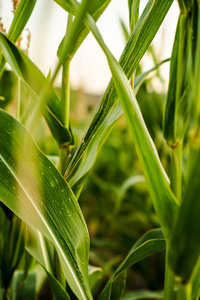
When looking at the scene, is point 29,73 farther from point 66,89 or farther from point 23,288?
A: point 23,288

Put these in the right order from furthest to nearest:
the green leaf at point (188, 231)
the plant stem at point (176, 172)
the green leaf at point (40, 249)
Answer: the green leaf at point (40, 249)
the plant stem at point (176, 172)
the green leaf at point (188, 231)

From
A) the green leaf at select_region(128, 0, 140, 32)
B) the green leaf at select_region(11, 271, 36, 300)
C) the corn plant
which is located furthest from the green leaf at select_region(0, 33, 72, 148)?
the green leaf at select_region(11, 271, 36, 300)

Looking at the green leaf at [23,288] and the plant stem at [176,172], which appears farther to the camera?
the green leaf at [23,288]

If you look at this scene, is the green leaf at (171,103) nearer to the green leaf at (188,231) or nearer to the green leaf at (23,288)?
the green leaf at (188,231)

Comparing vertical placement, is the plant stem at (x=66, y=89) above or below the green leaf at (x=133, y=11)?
below

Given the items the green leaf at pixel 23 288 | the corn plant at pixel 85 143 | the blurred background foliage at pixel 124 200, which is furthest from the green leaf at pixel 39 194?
the blurred background foliage at pixel 124 200

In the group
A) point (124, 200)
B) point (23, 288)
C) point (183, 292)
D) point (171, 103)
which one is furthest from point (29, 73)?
point (124, 200)

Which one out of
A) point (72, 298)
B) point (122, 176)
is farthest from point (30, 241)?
point (122, 176)

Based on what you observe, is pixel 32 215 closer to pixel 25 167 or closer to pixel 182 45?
pixel 25 167
